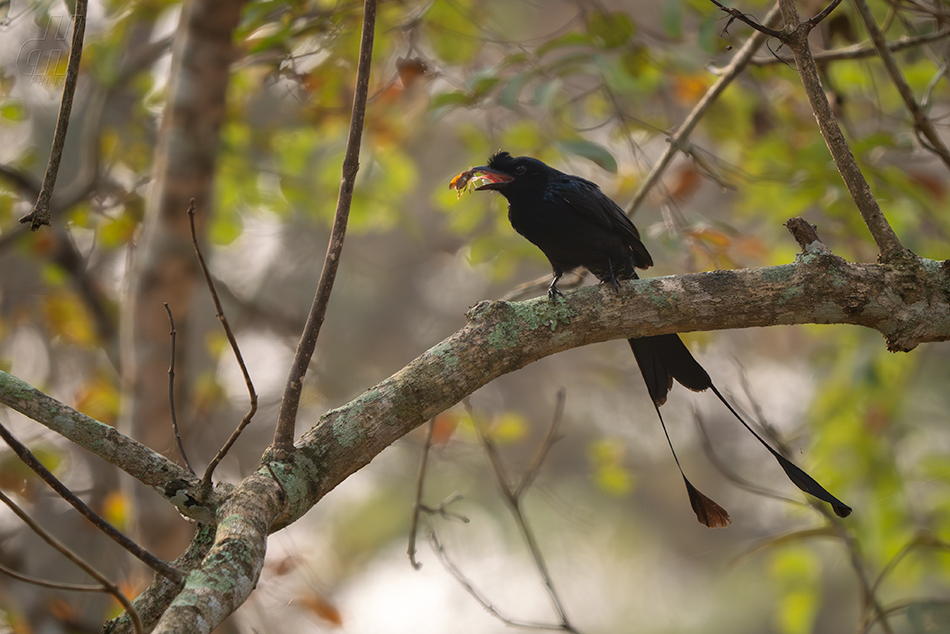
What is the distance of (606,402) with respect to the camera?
8523 millimetres

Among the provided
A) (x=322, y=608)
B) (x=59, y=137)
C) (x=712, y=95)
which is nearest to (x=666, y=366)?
(x=712, y=95)

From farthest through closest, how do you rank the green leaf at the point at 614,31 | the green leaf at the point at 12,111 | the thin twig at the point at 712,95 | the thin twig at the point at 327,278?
1. the green leaf at the point at 12,111
2. the green leaf at the point at 614,31
3. the thin twig at the point at 712,95
4. the thin twig at the point at 327,278

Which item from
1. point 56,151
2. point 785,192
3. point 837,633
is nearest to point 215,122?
point 56,151

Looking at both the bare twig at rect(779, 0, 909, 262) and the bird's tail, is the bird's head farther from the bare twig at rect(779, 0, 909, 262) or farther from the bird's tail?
the bare twig at rect(779, 0, 909, 262)

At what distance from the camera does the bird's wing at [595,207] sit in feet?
8.25

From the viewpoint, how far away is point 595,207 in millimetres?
2521

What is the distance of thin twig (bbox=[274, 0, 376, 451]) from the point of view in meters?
1.42

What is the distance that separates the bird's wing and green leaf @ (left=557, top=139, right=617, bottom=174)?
0.46 feet

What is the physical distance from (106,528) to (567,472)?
7553mm

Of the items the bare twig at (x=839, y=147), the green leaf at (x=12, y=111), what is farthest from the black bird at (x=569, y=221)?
the green leaf at (x=12, y=111)

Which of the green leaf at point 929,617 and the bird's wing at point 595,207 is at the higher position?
the bird's wing at point 595,207

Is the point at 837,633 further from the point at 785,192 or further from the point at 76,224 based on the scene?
the point at 76,224

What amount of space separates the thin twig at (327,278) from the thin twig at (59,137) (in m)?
0.52

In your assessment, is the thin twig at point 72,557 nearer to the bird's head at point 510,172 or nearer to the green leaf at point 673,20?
the bird's head at point 510,172
